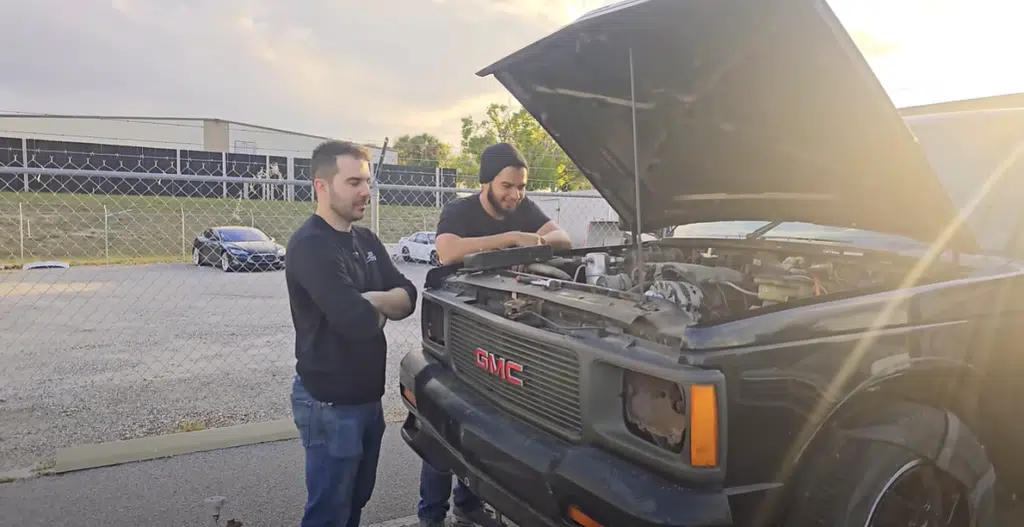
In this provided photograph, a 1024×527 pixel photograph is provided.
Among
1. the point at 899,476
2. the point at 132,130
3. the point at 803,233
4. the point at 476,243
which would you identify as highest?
the point at 132,130

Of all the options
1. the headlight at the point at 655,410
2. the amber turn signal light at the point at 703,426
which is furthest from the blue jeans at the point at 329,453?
the amber turn signal light at the point at 703,426

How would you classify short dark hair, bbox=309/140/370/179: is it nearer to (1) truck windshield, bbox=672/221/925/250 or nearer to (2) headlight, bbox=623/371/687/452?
(2) headlight, bbox=623/371/687/452

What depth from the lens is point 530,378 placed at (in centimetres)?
235

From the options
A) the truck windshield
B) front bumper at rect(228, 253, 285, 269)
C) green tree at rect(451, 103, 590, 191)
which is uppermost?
green tree at rect(451, 103, 590, 191)

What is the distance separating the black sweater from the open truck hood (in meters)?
1.14

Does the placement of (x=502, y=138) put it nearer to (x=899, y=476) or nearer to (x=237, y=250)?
(x=237, y=250)

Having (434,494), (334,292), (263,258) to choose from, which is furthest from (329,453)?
(263,258)

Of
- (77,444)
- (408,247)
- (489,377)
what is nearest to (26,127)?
(408,247)

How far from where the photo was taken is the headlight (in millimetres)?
1886

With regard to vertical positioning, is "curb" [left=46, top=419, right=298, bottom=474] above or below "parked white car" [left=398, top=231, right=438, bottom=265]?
below

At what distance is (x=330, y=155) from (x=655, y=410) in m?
1.66

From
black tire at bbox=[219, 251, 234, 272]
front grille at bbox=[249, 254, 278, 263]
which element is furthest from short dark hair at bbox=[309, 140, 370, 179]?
black tire at bbox=[219, 251, 234, 272]

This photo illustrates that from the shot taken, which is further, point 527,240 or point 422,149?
point 422,149

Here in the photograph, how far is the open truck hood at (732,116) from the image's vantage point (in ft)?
7.13
